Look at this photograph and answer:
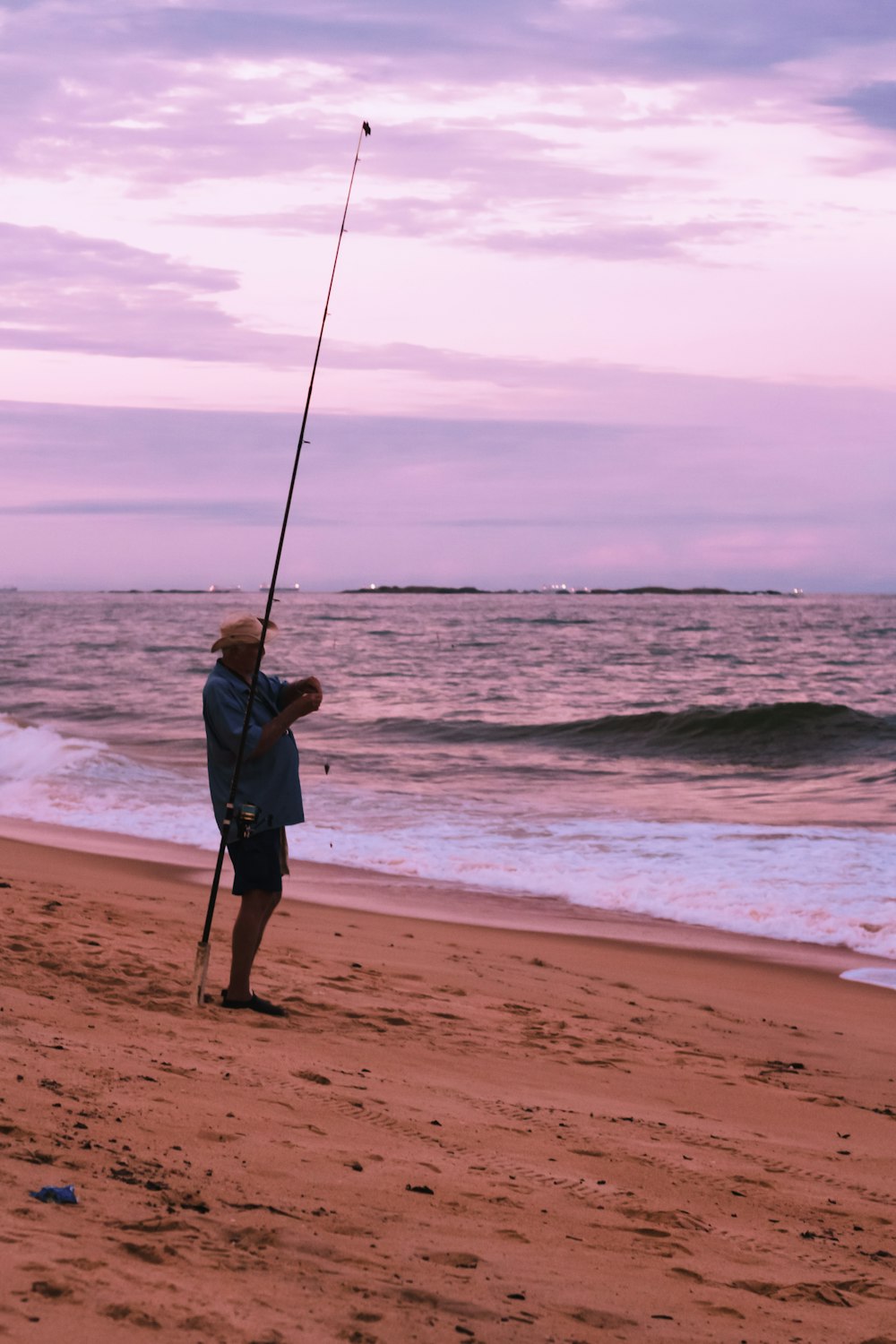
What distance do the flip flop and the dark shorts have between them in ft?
1.39

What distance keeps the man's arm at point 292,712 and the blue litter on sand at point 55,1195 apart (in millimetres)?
2161

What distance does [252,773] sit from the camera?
4.91m

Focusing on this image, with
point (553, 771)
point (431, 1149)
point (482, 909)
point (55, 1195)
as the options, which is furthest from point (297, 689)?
point (553, 771)

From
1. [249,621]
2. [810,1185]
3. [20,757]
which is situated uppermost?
[249,621]

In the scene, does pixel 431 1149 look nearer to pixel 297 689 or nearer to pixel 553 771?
pixel 297 689

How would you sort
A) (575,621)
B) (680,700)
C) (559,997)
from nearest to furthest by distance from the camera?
(559,997) < (680,700) < (575,621)

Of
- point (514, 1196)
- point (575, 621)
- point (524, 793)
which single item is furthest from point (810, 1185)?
point (575, 621)

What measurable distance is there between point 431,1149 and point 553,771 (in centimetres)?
1344

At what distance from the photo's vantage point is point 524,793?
14.4m

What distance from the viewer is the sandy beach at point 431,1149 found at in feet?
8.32

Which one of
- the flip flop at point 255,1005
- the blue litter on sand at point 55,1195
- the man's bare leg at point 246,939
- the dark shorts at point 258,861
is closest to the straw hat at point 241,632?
the dark shorts at point 258,861

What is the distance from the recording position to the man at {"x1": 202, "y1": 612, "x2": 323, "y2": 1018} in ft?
15.9

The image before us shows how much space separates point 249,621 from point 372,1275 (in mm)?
2759

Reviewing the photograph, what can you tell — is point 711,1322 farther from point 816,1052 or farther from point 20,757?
point 20,757
